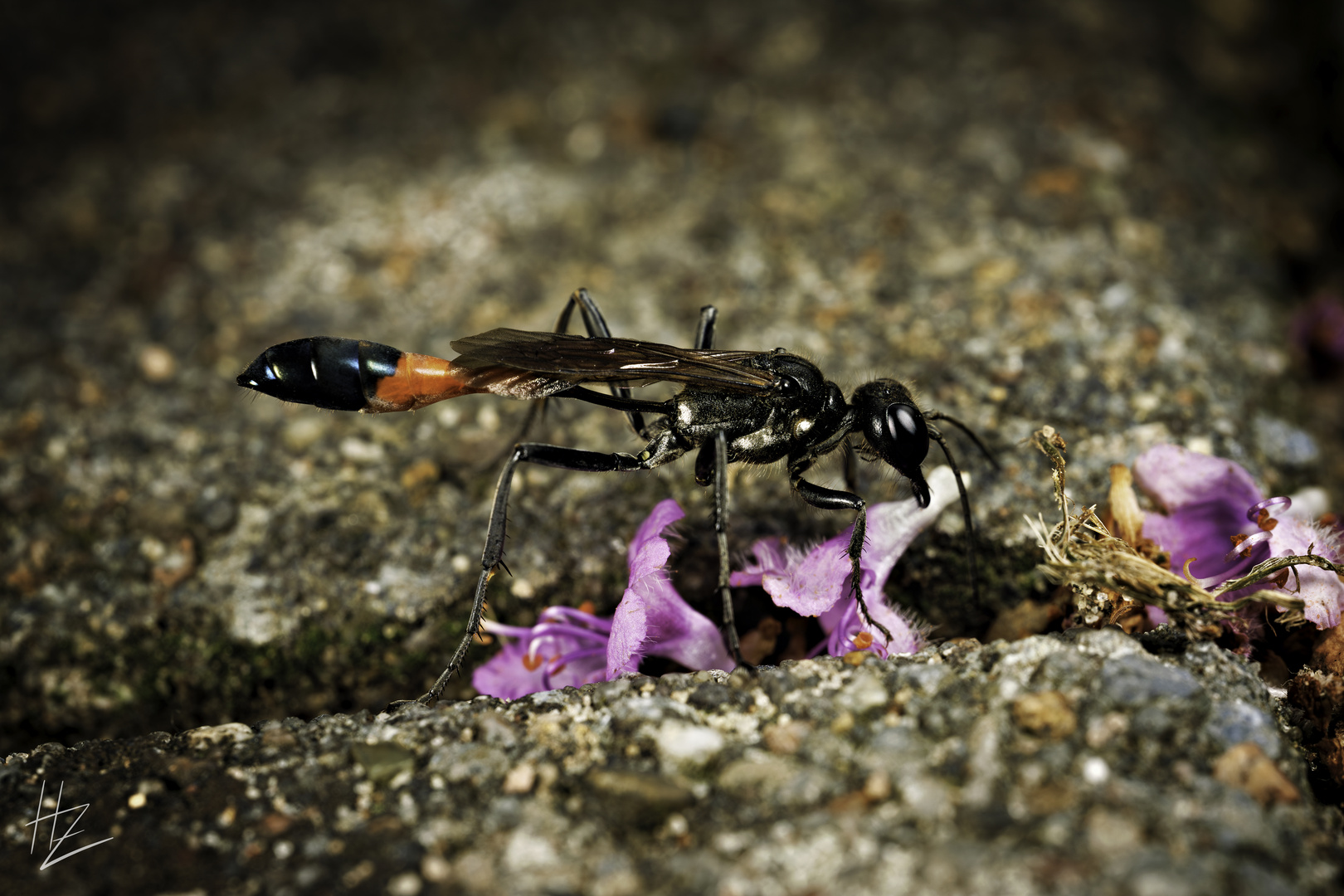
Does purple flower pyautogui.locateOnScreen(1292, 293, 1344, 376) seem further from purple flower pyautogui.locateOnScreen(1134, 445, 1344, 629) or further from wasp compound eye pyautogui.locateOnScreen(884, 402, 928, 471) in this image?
wasp compound eye pyautogui.locateOnScreen(884, 402, 928, 471)

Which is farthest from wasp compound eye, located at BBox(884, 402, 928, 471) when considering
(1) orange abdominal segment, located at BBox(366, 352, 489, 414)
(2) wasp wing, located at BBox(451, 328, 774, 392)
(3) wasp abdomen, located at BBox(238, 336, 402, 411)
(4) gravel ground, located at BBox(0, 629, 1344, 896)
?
(3) wasp abdomen, located at BBox(238, 336, 402, 411)

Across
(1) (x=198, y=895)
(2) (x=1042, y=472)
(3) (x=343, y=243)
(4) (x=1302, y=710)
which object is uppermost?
(3) (x=343, y=243)

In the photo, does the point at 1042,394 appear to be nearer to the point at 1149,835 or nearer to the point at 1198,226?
the point at 1198,226

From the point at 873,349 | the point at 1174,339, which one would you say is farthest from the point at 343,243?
the point at 1174,339

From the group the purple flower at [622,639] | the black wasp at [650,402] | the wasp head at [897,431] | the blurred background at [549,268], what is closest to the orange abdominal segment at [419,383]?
the black wasp at [650,402]

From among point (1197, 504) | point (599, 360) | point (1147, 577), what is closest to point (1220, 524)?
point (1197, 504)

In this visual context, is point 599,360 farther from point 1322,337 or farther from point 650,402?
point 1322,337
